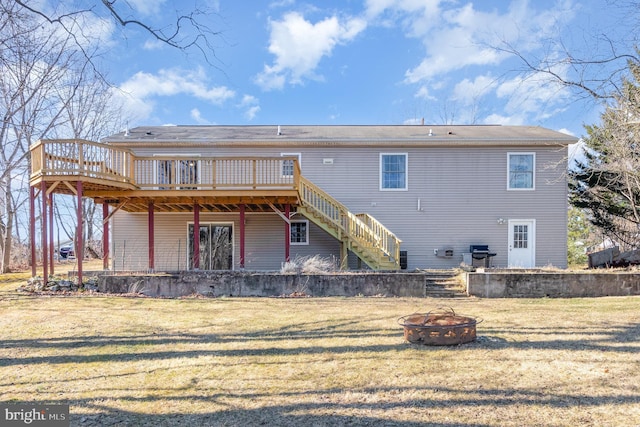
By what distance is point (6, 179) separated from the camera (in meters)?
18.1

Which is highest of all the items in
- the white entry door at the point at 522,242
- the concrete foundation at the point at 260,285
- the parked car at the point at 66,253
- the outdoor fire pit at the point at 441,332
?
the white entry door at the point at 522,242

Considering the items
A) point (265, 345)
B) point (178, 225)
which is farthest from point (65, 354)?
point (178, 225)

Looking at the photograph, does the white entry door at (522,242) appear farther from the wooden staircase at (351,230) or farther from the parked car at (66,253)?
the parked car at (66,253)

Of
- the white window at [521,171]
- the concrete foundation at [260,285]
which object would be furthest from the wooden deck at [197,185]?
the white window at [521,171]

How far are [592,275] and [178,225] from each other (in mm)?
13532

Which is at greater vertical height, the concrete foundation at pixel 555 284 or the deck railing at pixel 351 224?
the deck railing at pixel 351 224

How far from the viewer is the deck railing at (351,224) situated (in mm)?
12484

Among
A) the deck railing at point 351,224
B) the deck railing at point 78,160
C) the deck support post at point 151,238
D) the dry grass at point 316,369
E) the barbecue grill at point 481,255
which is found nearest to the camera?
the dry grass at point 316,369

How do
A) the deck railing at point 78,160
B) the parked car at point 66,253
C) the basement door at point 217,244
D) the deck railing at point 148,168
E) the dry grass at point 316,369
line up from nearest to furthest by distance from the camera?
the dry grass at point 316,369
the deck railing at point 78,160
the deck railing at point 148,168
the basement door at point 217,244
the parked car at point 66,253

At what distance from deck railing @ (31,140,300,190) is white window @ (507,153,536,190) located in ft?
27.2

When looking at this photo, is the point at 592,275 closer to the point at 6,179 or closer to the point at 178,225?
the point at 178,225

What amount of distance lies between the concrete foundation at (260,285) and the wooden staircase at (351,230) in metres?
1.90

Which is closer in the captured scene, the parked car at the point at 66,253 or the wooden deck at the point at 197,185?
the wooden deck at the point at 197,185

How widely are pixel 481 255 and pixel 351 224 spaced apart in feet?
17.3
